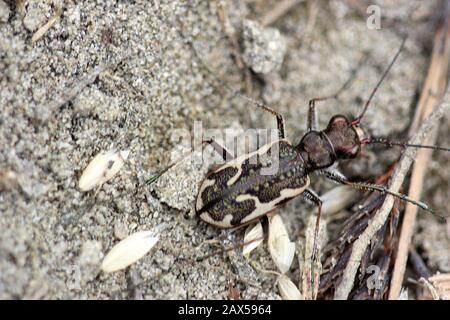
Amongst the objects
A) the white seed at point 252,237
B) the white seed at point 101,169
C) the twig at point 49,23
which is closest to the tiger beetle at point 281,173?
the white seed at point 252,237

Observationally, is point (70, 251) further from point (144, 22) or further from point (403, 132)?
point (403, 132)

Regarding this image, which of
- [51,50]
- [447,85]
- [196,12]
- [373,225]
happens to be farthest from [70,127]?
[447,85]

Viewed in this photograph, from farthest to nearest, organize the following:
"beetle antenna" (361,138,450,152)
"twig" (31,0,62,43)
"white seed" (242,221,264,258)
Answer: "beetle antenna" (361,138,450,152), "white seed" (242,221,264,258), "twig" (31,0,62,43)

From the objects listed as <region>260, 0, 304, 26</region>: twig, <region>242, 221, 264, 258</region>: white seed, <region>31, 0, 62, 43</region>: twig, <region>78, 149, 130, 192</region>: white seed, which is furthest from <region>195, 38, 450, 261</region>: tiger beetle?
<region>31, 0, 62, 43</region>: twig

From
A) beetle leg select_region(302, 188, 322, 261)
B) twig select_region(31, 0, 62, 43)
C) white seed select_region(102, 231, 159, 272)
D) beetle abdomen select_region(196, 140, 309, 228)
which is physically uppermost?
twig select_region(31, 0, 62, 43)

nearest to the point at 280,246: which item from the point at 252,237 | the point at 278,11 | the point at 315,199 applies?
the point at 252,237

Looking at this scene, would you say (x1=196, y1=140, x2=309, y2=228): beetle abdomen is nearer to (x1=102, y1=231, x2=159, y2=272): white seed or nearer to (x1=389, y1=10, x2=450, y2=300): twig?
(x1=102, y1=231, x2=159, y2=272): white seed
